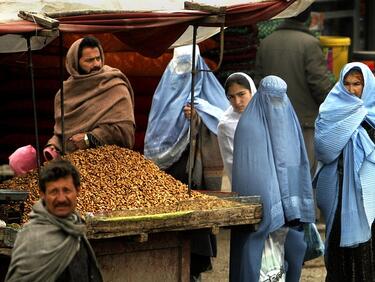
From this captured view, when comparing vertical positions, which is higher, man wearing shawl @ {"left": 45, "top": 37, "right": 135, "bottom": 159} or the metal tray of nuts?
man wearing shawl @ {"left": 45, "top": 37, "right": 135, "bottom": 159}

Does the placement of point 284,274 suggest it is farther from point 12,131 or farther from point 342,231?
point 12,131

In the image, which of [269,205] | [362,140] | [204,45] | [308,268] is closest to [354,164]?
[362,140]

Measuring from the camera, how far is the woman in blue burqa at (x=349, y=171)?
24.5 ft

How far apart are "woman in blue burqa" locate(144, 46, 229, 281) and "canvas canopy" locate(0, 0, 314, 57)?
1.01 metres

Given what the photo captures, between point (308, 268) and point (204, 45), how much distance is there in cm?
205

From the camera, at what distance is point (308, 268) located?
9383 mm

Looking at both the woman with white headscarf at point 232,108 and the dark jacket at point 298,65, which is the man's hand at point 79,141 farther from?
the dark jacket at point 298,65

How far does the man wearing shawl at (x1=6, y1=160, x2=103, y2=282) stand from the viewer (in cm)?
523

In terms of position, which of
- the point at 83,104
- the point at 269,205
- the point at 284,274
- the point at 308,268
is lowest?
the point at 308,268

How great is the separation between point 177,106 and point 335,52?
3299 millimetres

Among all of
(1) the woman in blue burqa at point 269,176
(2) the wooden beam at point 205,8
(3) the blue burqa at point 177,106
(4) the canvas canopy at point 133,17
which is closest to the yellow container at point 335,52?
(3) the blue burqa at point 177,106

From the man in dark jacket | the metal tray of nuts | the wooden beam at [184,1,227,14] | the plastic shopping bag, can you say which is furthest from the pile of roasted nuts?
the man in dark jacket

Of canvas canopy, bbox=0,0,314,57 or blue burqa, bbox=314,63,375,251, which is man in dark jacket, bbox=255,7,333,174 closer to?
blue burqa, bbox=314,63,375,251

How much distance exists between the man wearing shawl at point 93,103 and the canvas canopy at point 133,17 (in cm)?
32
